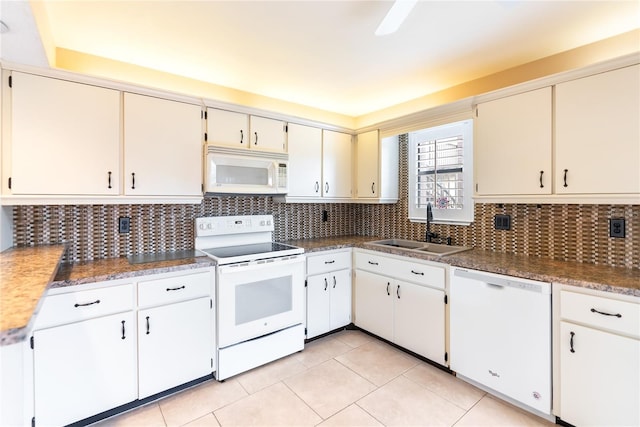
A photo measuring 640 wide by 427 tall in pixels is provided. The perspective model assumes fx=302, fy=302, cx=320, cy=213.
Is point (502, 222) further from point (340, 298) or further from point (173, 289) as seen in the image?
point (173, 289)

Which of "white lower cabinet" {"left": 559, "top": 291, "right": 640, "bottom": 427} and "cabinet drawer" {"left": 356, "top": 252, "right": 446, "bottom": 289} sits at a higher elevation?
"cabinet drawer" {"left": 356, "top": 252, "right": 446, "bottom": 289}

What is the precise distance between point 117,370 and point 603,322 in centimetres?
279

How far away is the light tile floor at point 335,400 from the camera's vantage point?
1862 mm

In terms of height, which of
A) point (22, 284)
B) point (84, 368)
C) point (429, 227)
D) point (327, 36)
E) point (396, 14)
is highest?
point (327, 36)

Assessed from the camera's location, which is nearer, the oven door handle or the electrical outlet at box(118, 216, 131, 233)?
the oven door handle

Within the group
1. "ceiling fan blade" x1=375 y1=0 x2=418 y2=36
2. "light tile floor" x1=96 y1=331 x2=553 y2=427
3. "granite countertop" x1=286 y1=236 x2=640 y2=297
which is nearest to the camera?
"ceiling fan blade" x1=375 y1=0 x2=418 y2=36

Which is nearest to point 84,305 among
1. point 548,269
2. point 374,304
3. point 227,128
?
point 227,128

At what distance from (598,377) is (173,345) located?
8.30 ft

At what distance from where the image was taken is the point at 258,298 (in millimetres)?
2410

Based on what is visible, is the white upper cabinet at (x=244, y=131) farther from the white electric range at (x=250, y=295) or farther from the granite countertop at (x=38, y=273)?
the granite countertop at (x=38, y=273)

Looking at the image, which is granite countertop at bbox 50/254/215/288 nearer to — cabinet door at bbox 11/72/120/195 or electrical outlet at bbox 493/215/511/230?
cabinet door at bbox 11/72/120/195

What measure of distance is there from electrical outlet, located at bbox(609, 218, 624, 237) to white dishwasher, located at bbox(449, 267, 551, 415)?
2.22 feet

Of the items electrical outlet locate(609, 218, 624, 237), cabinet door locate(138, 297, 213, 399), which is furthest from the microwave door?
electrical outlet locate(609, 218, 624, 237)

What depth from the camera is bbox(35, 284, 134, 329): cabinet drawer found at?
167 centimetres
